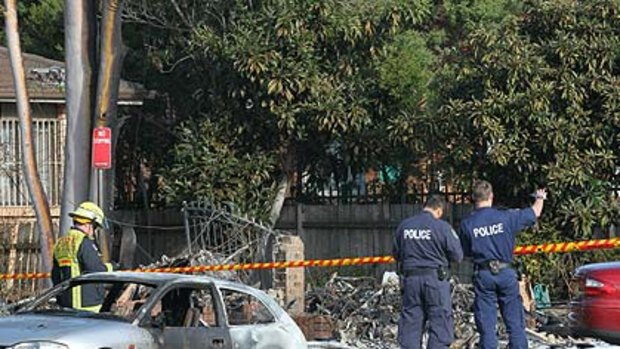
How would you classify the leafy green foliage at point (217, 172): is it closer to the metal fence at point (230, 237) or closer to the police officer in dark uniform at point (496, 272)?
the metal fence at point (230, 237)

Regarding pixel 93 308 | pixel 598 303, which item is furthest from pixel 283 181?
pixel 93 308

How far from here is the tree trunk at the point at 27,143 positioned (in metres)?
18.8

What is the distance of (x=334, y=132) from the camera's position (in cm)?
2002

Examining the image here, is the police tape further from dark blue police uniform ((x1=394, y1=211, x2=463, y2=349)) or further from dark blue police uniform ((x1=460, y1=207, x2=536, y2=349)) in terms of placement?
dark blue police uniform ((x1=394, y1=211, x2=463, y2=349))

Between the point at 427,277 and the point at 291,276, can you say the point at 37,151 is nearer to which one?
the point at 291,276

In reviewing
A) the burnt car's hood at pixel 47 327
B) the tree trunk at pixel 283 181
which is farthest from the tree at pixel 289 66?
the burnt car's hood at pixel 47 327

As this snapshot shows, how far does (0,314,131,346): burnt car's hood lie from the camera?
Result: 9.61 m

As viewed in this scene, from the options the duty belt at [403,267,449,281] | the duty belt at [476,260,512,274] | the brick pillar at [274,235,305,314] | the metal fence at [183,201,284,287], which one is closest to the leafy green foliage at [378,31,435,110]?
the metal fence at [183,201,284,287]

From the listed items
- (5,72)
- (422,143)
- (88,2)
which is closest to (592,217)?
(422,143)

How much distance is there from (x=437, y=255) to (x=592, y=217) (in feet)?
22.9

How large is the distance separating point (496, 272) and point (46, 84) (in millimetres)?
12365

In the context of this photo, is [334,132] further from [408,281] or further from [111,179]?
[408,281]

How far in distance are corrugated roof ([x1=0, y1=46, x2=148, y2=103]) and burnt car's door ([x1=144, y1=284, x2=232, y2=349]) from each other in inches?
443

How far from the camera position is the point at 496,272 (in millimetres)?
12258
